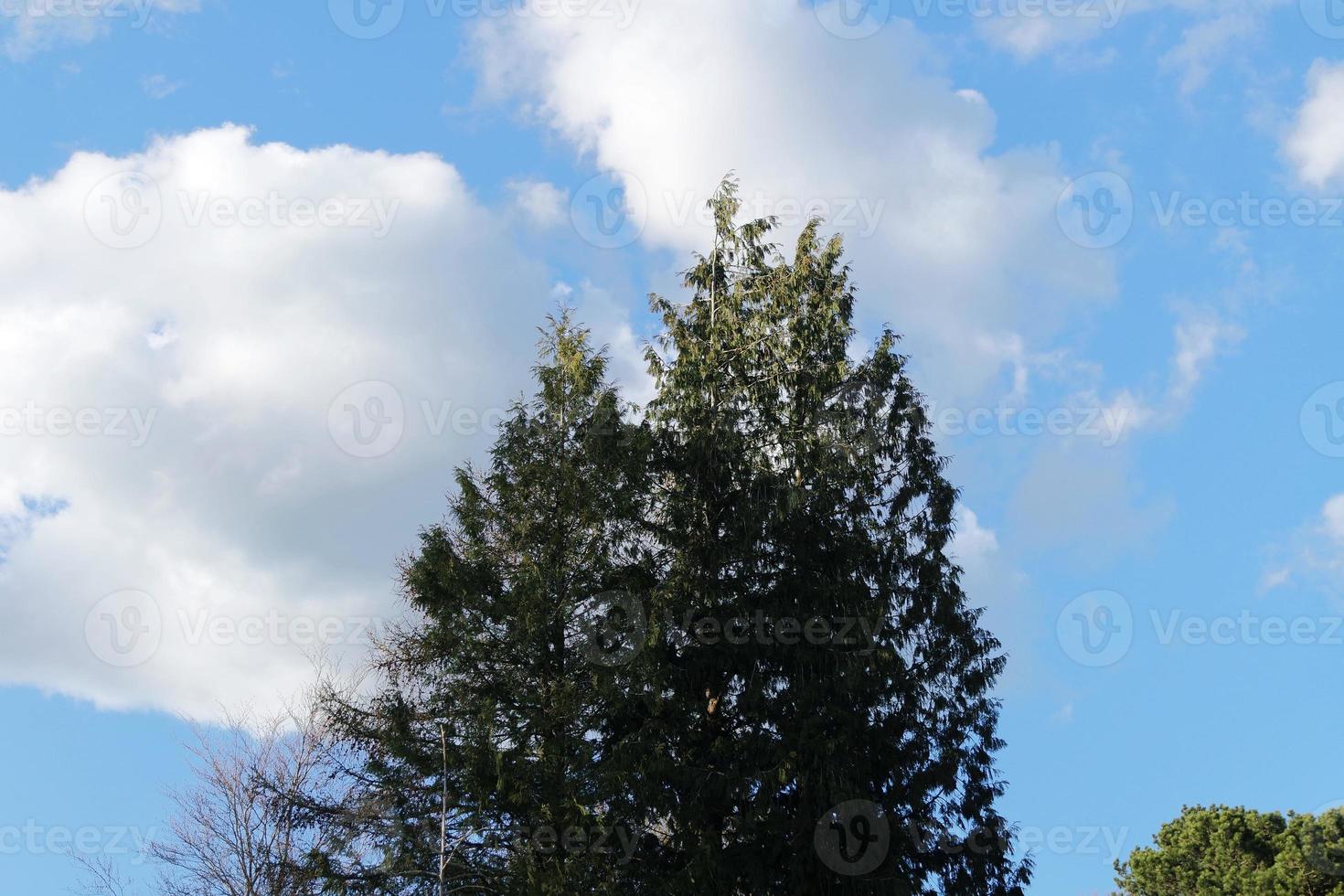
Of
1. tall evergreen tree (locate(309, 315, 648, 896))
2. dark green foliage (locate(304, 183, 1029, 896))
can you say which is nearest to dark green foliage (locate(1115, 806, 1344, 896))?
dark green foliage (locate(304, 183, 1029, 896))

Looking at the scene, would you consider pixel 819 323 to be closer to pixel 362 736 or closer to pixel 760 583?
pixel 760 583

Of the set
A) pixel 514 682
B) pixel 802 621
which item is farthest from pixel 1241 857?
pixel 514 682

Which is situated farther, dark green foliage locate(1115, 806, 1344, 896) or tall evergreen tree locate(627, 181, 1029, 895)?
dark green foliage locate(1115, 806, 1344, 896)

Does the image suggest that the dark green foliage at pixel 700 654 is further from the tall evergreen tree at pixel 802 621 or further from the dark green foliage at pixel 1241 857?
the dark green foliage at pixel 1241 857

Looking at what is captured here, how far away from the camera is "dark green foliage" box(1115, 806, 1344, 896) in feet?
106

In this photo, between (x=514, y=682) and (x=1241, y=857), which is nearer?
(x=514, y=682)

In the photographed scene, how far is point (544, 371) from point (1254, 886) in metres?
25.6

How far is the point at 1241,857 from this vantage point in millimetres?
34188

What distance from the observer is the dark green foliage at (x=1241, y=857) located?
32.3 m

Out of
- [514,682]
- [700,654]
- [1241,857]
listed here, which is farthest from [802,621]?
[1241,857]

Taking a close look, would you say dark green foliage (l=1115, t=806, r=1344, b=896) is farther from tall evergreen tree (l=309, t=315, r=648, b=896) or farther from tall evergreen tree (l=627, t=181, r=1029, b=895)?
tall evergreen tree (l=309, t=315, r=648, b=896)

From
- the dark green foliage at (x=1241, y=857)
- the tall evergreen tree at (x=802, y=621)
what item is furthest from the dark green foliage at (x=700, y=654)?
the dark green foliage at (x=1241, y=857)

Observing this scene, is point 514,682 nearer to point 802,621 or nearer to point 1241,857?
point 802,621

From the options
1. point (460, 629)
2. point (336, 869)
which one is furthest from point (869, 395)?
point (336, 869)
